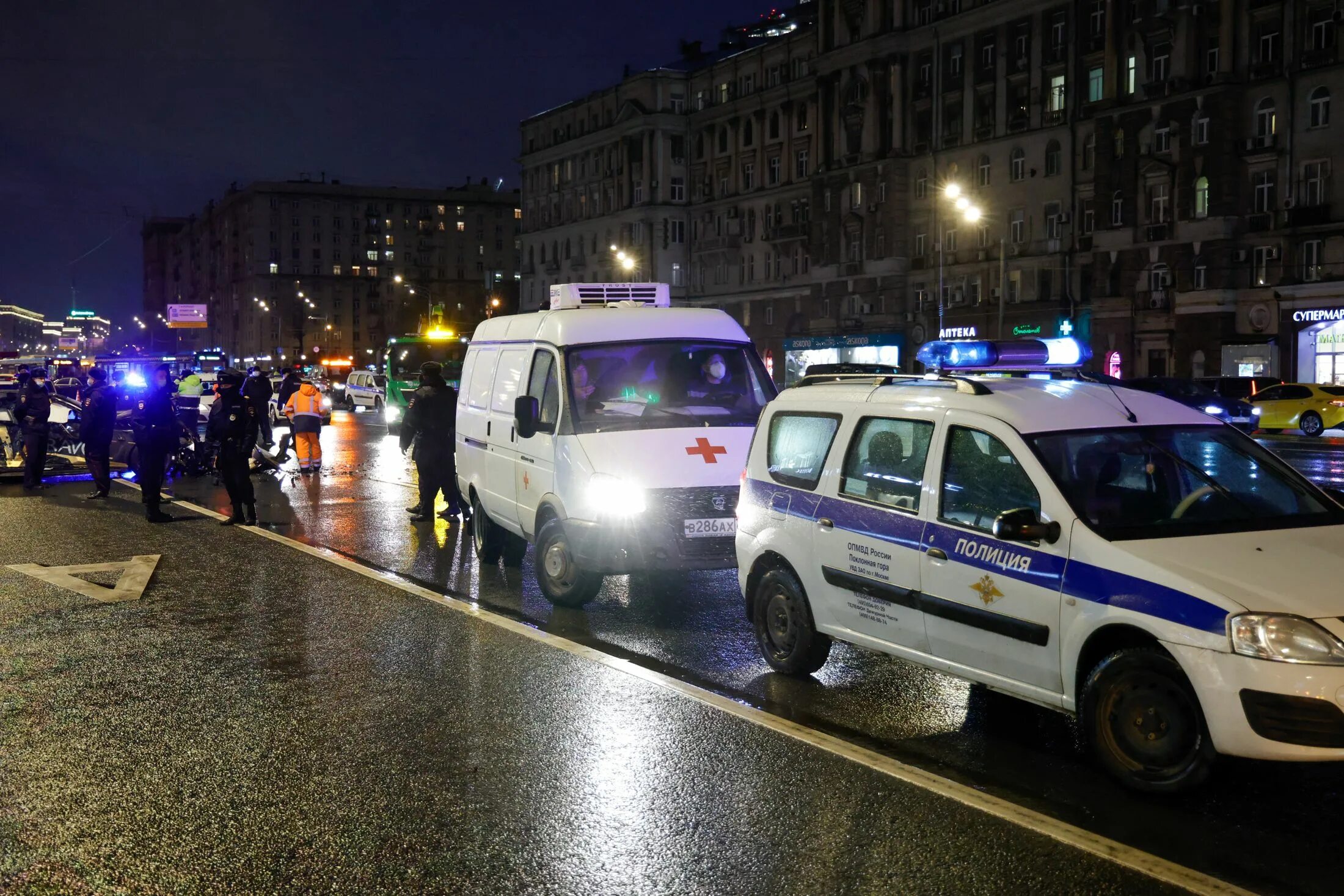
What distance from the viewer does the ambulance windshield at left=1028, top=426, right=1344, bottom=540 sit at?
5836mm

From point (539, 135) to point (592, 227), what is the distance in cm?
1177

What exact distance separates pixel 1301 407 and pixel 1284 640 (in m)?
33.4

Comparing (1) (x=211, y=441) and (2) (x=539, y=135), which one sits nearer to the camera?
(1) (x=211, y=441)

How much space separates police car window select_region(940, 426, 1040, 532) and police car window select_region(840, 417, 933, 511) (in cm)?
17

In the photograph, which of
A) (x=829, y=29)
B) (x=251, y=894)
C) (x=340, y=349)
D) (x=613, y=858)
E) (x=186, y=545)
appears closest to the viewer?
(x=251, y=894)

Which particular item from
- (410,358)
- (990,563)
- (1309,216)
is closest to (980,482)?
(990,563)

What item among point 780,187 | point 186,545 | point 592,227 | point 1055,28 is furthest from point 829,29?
point 186,545

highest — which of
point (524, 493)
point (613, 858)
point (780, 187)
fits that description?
point (780, 187)

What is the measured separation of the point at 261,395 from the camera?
81.4 ft

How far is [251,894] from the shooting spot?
4.43 m

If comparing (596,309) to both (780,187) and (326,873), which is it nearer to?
(326,873)

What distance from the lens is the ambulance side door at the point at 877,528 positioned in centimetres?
664

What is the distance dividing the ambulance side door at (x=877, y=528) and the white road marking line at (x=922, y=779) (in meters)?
0.70

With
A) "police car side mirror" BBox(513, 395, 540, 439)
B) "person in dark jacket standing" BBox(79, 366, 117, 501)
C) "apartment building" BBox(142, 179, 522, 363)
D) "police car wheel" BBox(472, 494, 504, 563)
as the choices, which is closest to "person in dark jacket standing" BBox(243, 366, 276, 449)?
"person in dark jacket standing" BBox(79, 366, 117, 501)
